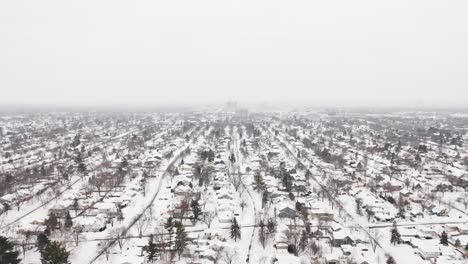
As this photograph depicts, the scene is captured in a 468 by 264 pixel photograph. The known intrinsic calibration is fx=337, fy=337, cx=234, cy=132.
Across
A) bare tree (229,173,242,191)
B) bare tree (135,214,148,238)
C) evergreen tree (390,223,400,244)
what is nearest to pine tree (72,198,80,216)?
bare tree (135,214,148,238)

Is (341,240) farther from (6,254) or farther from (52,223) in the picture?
(52,223)

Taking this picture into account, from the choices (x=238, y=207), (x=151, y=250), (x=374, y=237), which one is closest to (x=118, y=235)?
(x=151, y=250)

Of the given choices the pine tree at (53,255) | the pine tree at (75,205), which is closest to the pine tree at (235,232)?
the pine tree at (53,255)

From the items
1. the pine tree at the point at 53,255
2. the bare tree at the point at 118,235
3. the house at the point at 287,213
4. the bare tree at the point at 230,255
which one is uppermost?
the pine tree at the point at 53,255

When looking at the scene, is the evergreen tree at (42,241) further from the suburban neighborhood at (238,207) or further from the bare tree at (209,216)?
the bare tree at (209,216)

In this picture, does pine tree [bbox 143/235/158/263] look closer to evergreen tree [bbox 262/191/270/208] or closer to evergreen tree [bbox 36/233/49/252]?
evergreen tree [bbox 36/233/49/252]

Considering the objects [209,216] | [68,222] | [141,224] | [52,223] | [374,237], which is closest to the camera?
[374,237]

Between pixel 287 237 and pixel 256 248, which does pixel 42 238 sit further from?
pixel 287 237

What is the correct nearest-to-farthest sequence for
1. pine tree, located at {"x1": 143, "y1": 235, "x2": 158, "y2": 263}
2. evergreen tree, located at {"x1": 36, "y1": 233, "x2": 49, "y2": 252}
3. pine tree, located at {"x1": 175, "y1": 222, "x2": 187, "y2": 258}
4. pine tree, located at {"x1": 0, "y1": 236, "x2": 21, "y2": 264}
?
1. pine tree, located at {"x1": 0, "y1": 236, "x2": 21, "y2": 264}
2. pine tree, located at {"x1": 143, "y1": 235, "x2": 158, "y2": 263}
3. evergreen tree, located at {"x1": 36, "y1": 233, "x2": 49, "y2": 252}
4. pine tree, located at {"x1": 175, "y1": 222, "x2": 187, "y2": 258}

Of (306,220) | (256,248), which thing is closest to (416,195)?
(306,220)

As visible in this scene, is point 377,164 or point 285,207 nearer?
point 285,207

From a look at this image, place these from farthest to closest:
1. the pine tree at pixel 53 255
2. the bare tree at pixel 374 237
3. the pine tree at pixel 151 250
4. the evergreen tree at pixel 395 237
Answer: the evergreen tree at pixel 395 237
the bare tree at pixel 374 237
the pine tree at pixel 151 250
the pine tree at pixel 53 255
